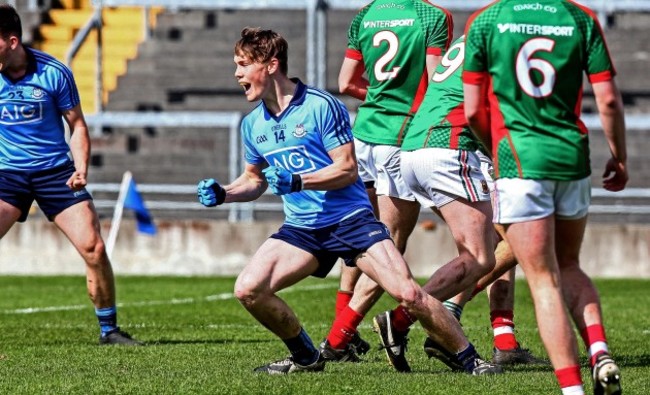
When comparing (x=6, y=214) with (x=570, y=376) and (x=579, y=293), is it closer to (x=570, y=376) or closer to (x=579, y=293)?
(x=579, y=293)

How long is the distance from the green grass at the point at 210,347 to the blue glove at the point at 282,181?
3.17 ft

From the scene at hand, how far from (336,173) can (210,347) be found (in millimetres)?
2499

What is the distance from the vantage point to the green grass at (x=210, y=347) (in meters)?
7.85

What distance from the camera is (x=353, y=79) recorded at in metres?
10.1

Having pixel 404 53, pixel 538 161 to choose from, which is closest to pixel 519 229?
pixel 538 161

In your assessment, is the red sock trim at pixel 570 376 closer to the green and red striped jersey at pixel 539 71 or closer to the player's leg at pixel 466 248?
the green and red striped jersey at pixel 539 71

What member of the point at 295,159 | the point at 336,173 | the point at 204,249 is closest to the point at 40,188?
the point at 295,159

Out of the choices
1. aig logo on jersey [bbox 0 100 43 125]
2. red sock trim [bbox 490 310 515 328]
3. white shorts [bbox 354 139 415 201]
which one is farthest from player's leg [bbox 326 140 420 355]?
aig logo on jersey [bbox 0 100 43 125]

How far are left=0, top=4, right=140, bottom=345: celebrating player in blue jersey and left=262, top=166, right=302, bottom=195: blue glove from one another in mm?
2780

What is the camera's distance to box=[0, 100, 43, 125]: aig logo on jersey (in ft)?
34.1

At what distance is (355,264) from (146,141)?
17595 mm

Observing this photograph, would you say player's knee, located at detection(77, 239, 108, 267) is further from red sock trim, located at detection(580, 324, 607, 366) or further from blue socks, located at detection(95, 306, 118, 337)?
red sock trim, located at detection(580, 324, 607, 366)

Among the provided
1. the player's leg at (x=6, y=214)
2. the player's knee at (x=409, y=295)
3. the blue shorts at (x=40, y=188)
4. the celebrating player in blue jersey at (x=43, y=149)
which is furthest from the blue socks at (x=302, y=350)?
the player's leg at (x=6, y=214)

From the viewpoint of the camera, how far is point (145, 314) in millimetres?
13102
